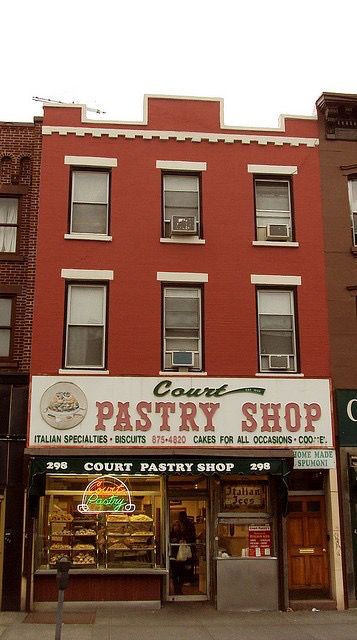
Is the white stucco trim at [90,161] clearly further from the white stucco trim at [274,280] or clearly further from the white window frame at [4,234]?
the white stucco trim at [274,280]

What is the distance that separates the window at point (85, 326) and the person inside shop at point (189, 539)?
381 centimetres

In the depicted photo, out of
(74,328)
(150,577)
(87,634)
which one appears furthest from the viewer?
(74,328)

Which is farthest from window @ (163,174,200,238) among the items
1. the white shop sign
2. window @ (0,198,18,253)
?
the white shop sign

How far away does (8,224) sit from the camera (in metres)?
15.8

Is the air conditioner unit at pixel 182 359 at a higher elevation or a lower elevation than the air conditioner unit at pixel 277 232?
lower

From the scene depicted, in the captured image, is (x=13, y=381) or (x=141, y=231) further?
(x=141, y=231)

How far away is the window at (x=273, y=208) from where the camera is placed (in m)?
16.0

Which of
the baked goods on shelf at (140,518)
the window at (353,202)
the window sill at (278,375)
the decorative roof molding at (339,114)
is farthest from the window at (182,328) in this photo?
the decorative roof molding at (339,114)

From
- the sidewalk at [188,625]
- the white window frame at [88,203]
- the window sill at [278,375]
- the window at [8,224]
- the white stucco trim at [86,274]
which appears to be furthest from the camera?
the window at [8,224]

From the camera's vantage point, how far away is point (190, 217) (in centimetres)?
1567

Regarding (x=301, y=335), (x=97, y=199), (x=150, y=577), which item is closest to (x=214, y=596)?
(x=150, y=577)

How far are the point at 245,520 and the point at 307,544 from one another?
58.8 inches

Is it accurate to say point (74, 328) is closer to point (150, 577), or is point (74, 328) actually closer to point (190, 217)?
point (190, 217)

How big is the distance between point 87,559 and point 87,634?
272cm
